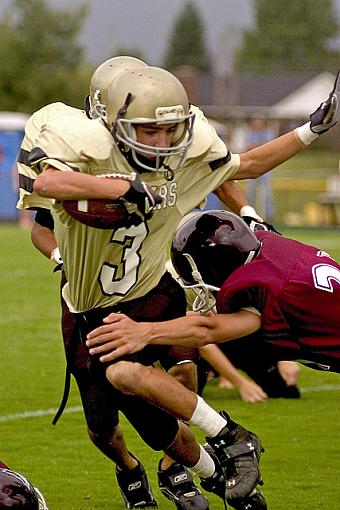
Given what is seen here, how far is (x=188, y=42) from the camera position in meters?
100

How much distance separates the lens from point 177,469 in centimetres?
453

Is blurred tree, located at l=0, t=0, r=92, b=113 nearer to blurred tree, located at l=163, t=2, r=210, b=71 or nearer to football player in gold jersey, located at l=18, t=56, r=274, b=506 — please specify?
football player in gold jersey, located at l=18, t=56, r=274, b=506

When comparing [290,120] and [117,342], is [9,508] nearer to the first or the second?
[117,342]

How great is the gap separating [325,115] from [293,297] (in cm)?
84

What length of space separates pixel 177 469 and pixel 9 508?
1.38 m

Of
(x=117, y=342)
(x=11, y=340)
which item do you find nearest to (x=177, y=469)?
(x=117, y=342)

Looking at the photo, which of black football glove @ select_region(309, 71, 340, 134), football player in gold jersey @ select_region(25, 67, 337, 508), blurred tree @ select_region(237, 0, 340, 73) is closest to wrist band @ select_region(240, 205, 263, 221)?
football player in gold jersey @ select_region(25, 67, 337, 508)

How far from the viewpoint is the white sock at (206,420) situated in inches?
163

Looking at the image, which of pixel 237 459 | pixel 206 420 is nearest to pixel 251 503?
pixel 237 459

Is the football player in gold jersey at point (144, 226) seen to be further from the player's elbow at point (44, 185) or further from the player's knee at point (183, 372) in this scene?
the player's knee at point (183, 372)

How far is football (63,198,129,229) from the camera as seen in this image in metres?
3.92

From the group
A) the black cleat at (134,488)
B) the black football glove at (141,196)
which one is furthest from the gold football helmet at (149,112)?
the black cleat at (134,488)

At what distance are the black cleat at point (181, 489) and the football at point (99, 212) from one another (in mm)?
1005

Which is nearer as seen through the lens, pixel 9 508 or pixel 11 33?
pixel 9 508
